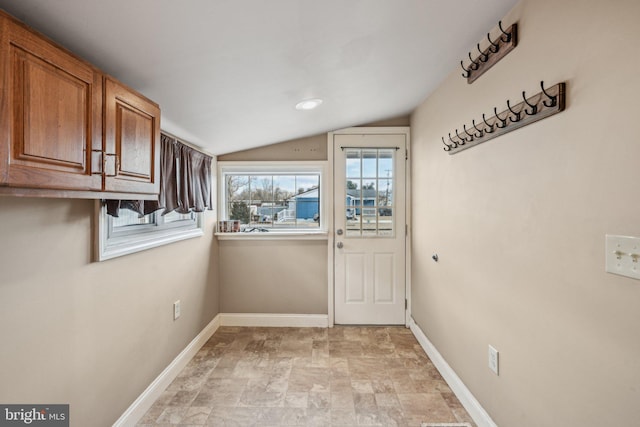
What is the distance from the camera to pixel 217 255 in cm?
337

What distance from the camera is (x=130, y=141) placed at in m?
1.36

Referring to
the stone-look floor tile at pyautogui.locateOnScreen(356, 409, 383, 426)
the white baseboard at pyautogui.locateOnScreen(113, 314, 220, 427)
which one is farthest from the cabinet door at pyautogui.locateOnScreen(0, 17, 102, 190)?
the stone-look floor tile at pyautogui.locateOnScreen(356, 409, 383, 426)

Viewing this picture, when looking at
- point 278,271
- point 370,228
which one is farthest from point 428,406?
point 278,271

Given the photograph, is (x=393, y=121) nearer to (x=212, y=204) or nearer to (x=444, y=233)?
(x=444, y=233)

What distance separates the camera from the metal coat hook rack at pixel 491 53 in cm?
149

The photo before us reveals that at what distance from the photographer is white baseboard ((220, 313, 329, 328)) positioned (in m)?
3.37

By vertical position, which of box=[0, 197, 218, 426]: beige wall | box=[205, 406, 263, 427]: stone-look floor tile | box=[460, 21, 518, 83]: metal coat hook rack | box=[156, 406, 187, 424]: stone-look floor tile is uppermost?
box=[460, 21, 518, 83]: metal coat hook rack

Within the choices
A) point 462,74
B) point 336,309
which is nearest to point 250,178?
point 336,309

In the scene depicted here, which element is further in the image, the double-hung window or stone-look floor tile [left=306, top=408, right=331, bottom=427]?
the double-hung window

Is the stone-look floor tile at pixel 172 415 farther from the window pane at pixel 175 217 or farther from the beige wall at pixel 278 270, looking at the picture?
the beige wall at pixel 278 270

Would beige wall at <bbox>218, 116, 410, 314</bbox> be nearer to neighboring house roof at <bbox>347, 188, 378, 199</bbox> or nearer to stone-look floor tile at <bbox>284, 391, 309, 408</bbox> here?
neighboring house roof at <bbox>347, 188, 378, 199</bbox>

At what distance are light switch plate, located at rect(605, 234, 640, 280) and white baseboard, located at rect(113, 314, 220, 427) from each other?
2391 millimetres

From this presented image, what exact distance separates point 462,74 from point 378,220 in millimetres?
1662

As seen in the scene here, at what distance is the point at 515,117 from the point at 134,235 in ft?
7.33
